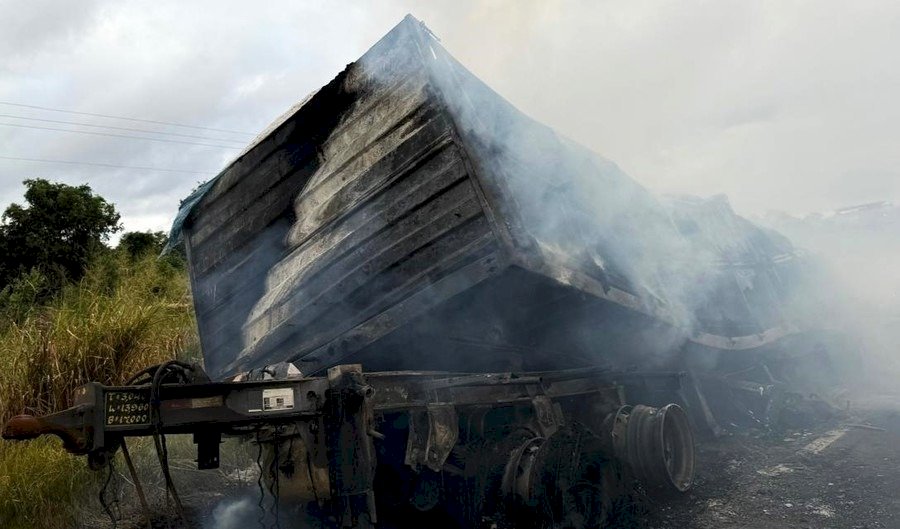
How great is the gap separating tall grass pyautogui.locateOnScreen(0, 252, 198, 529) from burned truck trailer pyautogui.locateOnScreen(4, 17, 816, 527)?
1338 millimetres

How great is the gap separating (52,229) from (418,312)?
1186cm

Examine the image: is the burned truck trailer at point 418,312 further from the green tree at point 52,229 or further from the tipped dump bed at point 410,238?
the green tree at point 52,229

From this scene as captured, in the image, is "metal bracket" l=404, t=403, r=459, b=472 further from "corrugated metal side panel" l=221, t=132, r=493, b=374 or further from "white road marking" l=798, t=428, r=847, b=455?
"white road marking" l=798, t=428, r=847, b=455

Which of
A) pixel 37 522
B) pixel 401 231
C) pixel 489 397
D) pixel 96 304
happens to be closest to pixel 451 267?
pixel 401 231

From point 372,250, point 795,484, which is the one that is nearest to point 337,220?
point 372,250

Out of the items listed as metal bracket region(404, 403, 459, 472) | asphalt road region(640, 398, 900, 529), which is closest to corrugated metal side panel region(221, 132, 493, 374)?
metal bracket region(404, 403, 459, 472)

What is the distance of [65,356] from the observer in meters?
5.86

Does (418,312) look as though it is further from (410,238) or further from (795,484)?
(795,484)

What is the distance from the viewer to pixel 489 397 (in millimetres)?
3861

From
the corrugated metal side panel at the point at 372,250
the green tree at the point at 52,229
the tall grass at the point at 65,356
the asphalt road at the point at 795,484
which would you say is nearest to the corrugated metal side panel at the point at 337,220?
the corrugated metal side panel at the point at 372,250

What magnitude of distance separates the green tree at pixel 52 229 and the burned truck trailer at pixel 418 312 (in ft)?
28.7

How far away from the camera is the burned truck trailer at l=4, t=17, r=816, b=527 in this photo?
3.16 meters

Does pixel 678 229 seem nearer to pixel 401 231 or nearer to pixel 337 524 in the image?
pixel 401 231

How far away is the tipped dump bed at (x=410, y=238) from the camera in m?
3.67
